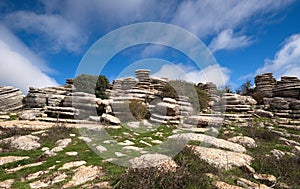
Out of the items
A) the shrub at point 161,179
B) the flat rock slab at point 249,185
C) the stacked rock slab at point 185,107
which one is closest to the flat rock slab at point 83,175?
the shrub at point 161,179

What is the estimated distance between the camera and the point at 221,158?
24.7 ft

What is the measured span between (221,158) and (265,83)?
30082mm

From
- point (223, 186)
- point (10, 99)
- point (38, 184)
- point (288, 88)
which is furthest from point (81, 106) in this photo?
point (288, 88)

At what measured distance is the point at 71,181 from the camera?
5.91 m

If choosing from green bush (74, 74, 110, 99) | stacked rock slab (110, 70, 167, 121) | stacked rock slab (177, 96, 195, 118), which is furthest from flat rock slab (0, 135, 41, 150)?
green bush (74, 74, 110, 99)

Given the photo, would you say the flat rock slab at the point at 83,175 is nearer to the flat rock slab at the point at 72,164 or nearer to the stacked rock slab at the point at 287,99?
the flat rock slab at the point at 72,164

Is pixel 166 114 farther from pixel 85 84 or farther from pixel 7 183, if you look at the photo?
pixel 7 183

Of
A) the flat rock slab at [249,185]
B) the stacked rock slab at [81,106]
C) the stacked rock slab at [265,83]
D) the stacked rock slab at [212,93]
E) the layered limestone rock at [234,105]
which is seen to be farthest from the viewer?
the stacked rock slab at [265,83]

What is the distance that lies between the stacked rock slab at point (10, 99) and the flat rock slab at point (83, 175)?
2049 centimetres

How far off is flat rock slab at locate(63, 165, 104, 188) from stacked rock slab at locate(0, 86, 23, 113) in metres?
20.5

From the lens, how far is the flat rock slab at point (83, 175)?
577 cm

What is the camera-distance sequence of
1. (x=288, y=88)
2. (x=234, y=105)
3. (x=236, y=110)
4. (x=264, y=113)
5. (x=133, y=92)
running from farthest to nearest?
(x=133, y=92) < (x=288, y=88) < (x=234, y=105) < (x=236, y=110) < (x=264, y=113)

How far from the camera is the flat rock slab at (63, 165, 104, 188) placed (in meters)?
5.77

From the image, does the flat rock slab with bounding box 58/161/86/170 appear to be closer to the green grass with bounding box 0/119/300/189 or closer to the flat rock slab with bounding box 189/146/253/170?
the green grass with bounding box 0/119/300/189
